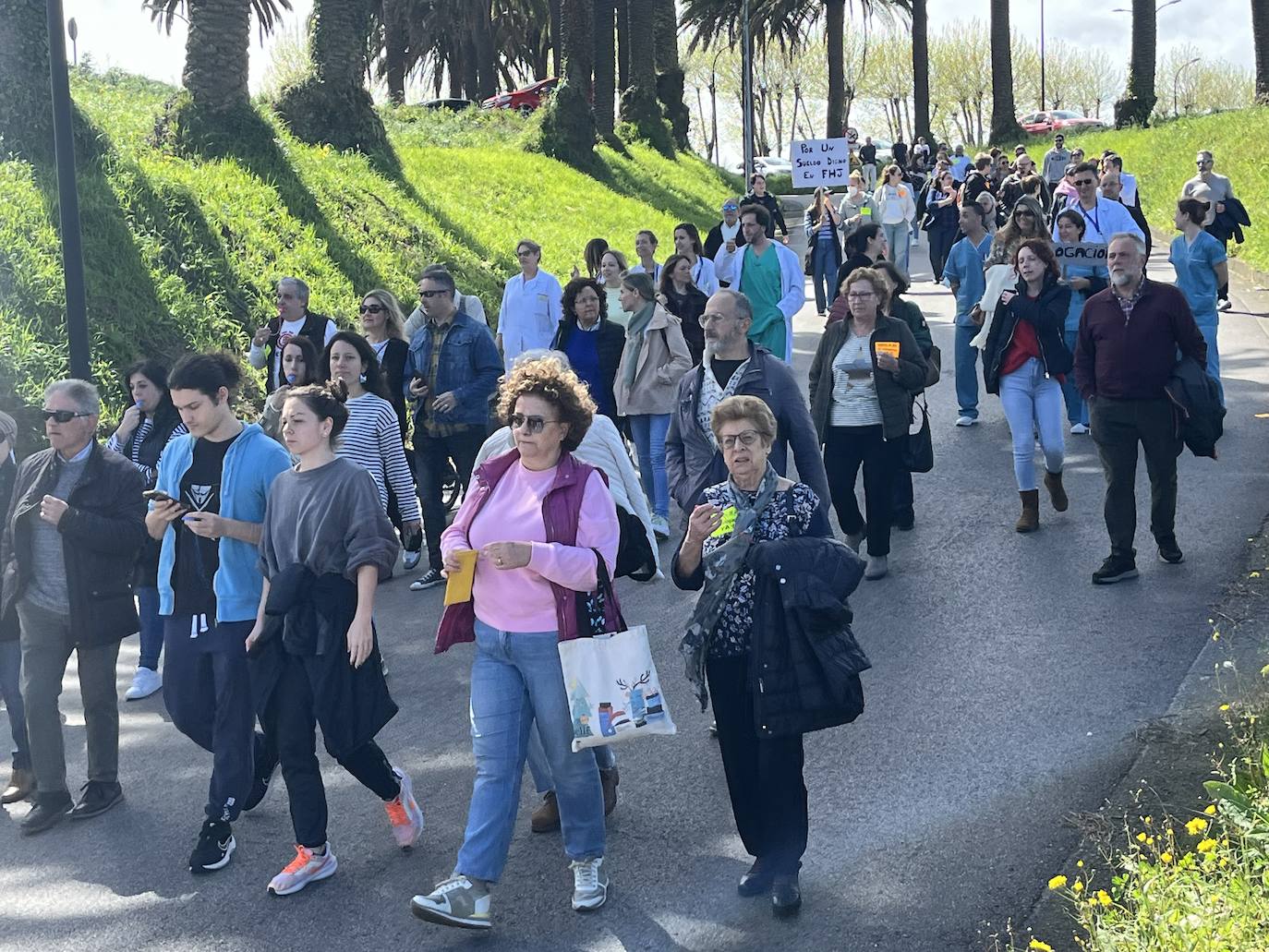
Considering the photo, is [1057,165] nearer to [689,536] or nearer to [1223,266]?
[1223,266]

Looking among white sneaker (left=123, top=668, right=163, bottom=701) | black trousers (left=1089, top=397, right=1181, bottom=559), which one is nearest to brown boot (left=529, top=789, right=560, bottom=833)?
white sneaker (left=123, top=668, right=163, bottom=701)

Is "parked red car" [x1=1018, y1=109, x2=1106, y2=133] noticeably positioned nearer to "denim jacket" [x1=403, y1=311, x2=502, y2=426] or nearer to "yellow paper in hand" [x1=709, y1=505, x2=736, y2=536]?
"denim jacket" [x1=403, y1=311, x2=502, y2=426]

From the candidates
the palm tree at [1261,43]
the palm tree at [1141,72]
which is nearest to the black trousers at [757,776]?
the palm tree at [1261,43]

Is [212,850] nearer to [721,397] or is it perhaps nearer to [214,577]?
[214,577]

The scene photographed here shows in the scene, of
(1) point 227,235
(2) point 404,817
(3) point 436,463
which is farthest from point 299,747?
(1) point 227,235

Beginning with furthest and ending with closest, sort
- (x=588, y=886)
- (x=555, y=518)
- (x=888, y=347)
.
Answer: (x=888, y=347) < (x=588, y=886) < (x=555, y=518)

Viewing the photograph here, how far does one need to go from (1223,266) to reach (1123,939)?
9.68m

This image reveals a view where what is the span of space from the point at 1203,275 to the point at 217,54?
12.0 meters

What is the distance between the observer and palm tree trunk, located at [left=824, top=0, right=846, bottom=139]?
50.9 m

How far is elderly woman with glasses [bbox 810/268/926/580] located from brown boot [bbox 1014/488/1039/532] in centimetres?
119

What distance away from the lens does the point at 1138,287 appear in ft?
28.1

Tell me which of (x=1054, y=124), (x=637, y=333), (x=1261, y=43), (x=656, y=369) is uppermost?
(x=1054, y=124)

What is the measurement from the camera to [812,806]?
19.8ft

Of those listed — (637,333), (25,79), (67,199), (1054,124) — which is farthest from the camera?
(1054,124)
